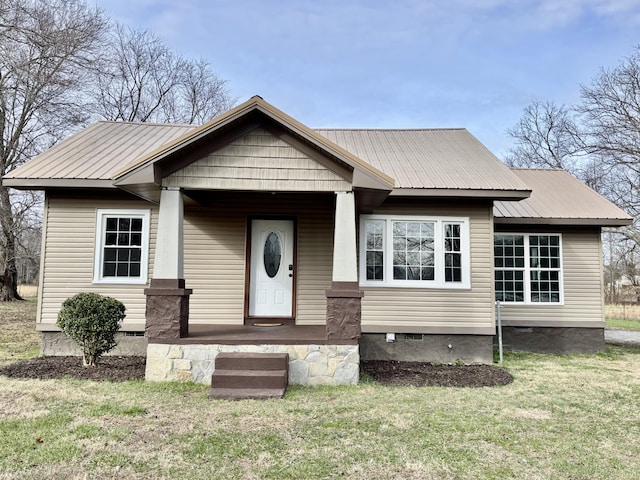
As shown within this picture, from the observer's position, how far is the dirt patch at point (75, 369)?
5991 millimetres

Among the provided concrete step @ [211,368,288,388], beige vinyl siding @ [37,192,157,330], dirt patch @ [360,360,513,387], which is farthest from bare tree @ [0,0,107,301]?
dirt patch @ [360,360,513,387]

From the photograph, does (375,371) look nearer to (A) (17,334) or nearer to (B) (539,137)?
(A) (17,334)

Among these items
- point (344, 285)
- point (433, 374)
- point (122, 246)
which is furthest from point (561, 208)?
point (122, 246)

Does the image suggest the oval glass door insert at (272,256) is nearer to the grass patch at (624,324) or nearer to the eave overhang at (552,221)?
the eave overhang at (552,221)

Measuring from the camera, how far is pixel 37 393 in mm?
5105

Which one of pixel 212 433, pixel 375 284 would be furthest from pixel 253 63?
pixel 212 433

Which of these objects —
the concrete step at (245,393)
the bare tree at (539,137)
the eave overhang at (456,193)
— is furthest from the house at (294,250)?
the bare tree at (539,137)

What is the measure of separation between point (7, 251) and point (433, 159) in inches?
619

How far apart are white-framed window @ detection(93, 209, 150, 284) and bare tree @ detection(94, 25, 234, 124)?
1699cm

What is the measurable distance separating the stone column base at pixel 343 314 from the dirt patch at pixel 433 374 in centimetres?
89

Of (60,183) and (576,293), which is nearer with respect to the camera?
(60,183)

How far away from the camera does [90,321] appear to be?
20.4 feet

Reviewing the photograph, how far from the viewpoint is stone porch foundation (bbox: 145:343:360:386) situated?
571 cm

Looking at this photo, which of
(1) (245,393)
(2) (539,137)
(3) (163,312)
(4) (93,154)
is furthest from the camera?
(2) (539,137)
